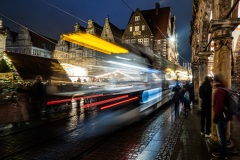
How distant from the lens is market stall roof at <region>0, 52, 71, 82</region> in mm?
24500

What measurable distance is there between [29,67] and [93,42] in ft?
57.3

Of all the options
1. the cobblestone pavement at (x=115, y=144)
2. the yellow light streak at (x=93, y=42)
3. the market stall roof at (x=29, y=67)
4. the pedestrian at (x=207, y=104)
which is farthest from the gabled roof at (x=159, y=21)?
the pedestrian at (x=207, y=104)

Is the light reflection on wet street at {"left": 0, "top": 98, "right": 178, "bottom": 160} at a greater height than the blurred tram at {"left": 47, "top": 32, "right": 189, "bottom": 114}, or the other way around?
the blurred tram at {"left": 47, "top": 32, "right": 189, "bottom": 114}

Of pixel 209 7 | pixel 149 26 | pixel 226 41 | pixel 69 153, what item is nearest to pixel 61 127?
pixel 69 153

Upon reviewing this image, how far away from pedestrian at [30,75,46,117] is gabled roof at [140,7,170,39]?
40.5 meters

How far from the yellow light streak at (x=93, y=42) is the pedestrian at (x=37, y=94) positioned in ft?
7.56

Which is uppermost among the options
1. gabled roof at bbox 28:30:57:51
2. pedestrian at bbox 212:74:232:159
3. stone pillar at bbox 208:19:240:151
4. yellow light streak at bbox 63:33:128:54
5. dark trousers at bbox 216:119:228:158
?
gabled roof at bbox 28:30:57:51

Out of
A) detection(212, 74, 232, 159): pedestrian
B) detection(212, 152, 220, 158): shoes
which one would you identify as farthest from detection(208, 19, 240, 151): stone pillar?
detection(212, 74, 232, 159): pedestrian

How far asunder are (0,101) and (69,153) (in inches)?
381

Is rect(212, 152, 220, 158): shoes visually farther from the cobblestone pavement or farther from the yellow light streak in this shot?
the yellow light streak

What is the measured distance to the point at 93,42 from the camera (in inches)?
417

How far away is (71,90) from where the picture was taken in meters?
18.8

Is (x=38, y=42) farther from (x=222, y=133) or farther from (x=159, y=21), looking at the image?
(x=222, y=133)

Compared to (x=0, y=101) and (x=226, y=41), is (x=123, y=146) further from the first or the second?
(x=0, y=101)
